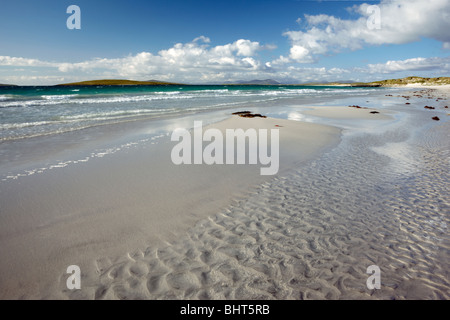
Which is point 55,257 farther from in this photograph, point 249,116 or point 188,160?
point 249,116

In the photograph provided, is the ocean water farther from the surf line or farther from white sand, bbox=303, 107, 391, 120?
white sand, bbox=303, 107, 391, 120

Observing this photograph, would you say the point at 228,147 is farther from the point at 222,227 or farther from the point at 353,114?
the point at 353,114

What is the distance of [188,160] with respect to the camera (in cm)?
808

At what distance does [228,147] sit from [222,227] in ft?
18.1

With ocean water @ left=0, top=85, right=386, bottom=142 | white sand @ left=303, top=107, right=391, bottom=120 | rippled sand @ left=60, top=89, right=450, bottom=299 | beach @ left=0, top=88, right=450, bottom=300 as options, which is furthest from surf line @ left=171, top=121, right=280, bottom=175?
white sand @ left=303, top=107, right=391, bottom=120

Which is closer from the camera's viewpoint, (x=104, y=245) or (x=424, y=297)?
(x=424, y=297)

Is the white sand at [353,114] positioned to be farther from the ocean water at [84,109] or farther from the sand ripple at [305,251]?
the sand ripple at [305,251]

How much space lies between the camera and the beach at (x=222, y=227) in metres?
3.20

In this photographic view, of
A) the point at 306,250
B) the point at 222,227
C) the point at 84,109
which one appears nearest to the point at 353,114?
the point at 306,250

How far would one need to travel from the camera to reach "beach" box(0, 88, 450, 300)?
3197 mm

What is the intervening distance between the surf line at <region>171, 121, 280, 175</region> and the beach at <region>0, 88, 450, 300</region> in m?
0.42

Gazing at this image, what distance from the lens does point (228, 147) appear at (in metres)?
9.66
